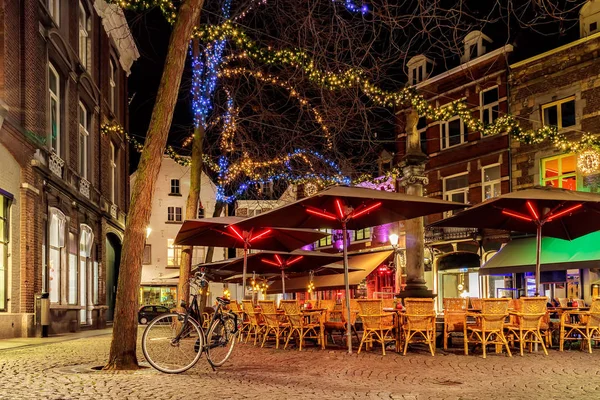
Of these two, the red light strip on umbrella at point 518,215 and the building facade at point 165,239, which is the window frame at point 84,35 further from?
the building facade at point 165,239

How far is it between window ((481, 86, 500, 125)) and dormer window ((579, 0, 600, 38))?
4.30m

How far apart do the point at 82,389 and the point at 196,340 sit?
1.79 m

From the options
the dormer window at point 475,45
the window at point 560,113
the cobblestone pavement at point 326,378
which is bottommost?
the cobblestone pavement at point 326,378

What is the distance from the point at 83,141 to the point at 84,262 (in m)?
4.07

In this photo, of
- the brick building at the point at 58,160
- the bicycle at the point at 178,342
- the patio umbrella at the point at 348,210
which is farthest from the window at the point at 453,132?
the bicycle at the point at 178,342

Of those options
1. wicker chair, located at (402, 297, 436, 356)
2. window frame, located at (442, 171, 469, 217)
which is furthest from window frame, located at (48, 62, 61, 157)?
window frame, located at (442, 171, 469, 217)

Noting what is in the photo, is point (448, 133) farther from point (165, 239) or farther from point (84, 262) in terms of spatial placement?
point (165, 239)

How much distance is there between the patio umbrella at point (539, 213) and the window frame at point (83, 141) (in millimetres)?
13447

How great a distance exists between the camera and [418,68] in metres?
30.5

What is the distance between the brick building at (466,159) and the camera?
25141 mm

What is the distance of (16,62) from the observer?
14.5m

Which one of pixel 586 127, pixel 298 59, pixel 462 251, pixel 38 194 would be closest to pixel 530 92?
pixel 586 127

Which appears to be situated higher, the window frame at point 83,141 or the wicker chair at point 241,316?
the window frame at point 83,141

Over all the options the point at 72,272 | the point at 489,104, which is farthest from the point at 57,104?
the point at 489,104
